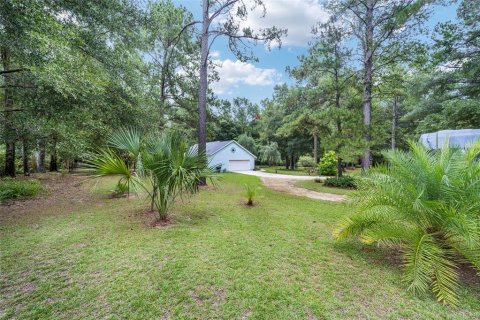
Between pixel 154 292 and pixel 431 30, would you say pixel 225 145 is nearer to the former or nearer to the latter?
pixel 431 30

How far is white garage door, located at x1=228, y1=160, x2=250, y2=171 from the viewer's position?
23.3 metres

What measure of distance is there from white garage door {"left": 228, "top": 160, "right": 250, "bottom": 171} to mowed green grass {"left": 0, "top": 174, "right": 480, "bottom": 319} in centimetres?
1827

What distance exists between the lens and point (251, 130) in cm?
3750

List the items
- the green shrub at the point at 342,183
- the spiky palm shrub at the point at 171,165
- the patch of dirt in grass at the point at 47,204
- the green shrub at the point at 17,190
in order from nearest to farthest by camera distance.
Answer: the spiky palm shrub at the point at 171,165 → the patch of dirt in grass at the point at 47,204 → the green shrub at the point at 17,190 → the green shrub at the point at 342,183

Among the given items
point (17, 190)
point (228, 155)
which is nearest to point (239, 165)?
point (228, 155)

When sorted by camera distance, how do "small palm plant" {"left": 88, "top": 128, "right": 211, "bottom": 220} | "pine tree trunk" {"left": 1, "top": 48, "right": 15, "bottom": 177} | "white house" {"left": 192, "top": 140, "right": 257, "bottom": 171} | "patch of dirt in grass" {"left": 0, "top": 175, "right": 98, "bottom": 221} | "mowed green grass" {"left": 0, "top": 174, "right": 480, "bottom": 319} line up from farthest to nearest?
"white house" {"left": 192, "top": 140, "right": 257, "bottom": 171}
"pine tree trunk" {"left": 1, "top": 48, "right": 15, "bottom": 177}
"patch of dirt in grass" {"left": 0, "top": 175, "right": 98, "bottom": 221}
"small palm plant" {"left": 88, "top": 128, "right": 211, "bottom": 220}
"mowed green grass" {"left": 0, "top": 174, "right": 480, "bottom": 319}

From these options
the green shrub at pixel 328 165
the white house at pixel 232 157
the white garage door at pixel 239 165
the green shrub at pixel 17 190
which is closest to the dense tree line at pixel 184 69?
the green shrub at pixel 17 190

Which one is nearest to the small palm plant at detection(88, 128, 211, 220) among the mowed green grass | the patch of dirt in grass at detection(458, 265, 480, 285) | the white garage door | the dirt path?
the mowed green grass

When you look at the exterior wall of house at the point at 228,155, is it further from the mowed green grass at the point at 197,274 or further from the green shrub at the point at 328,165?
the mowed green grass at the point at 197,274

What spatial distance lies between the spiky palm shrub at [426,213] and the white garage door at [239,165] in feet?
64.5

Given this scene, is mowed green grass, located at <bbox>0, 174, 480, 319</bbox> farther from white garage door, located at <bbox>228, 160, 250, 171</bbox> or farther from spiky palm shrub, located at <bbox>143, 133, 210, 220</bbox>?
white garage door, located at <bbox>228, 160, 250, 171</bbox>

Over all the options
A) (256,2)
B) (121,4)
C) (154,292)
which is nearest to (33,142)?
(121,4)

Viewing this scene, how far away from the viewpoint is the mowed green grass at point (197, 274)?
2.26m

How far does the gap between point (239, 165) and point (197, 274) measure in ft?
69.3
